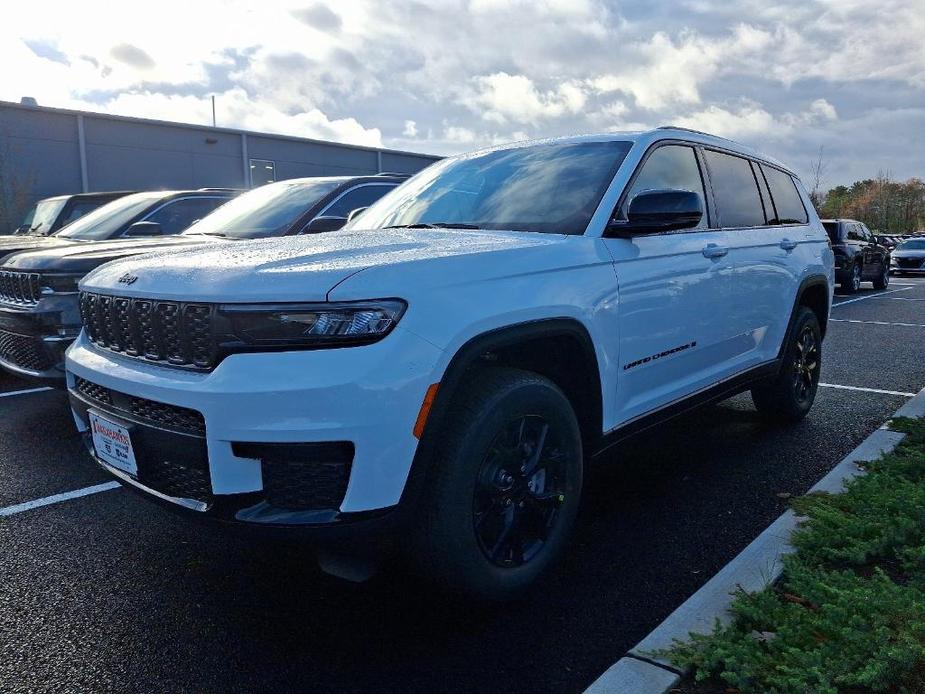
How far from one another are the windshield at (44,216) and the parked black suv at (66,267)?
208 inches

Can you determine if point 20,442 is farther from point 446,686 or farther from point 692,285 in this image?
point 692,285

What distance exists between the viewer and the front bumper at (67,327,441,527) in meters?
2.17

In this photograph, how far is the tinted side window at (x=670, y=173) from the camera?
3.54 m

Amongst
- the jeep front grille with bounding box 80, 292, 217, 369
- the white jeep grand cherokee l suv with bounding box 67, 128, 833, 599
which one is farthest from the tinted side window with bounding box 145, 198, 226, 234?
the jeep front grille with bounding box 80, 292, 217, 369

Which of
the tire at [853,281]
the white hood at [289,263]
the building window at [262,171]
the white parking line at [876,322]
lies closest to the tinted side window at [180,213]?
the white hood at [289,263]

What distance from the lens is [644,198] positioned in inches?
124

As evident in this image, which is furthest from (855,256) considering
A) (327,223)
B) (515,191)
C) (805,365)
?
(515,191)

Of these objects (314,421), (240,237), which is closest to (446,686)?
(314,421)

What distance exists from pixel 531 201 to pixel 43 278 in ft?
11.2

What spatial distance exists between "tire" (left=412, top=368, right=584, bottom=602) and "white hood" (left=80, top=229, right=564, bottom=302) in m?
0.47

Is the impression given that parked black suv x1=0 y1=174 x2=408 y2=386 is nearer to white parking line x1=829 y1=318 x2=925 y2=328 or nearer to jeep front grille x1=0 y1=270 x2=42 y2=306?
jeep front grille x1=0 y1=270 x2=42 y2=306

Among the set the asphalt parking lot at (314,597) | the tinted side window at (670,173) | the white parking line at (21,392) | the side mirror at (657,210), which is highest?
the tinted side window at (670,173)

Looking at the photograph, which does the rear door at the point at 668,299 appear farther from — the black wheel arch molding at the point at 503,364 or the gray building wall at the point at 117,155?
the gray building wall at the point at 117,155

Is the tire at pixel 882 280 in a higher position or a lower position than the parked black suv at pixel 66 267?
lower
